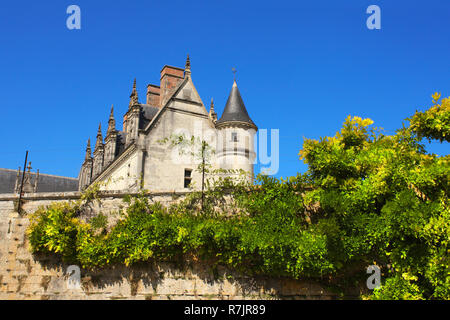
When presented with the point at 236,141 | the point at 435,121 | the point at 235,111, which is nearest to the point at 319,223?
the point at 435,121

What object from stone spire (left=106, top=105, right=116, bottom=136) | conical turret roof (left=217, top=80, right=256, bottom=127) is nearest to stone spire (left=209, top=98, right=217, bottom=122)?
conical turret roof (left=217, top=80, right=256, bottom=127)

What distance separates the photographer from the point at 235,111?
23.5 meters

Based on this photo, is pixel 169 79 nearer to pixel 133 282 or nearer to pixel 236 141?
pixel 236 141

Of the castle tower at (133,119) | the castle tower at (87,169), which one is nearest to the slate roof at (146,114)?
the castle tower at (133,119)

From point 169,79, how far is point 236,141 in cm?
759

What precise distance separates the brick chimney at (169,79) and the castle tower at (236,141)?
18.4 ft

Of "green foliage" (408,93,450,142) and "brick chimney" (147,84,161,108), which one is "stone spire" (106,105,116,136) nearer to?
"brick chimney" (147,84,161,108)

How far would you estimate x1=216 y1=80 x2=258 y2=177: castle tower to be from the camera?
22.6 meters

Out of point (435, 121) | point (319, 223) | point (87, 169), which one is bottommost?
point (319, 223)

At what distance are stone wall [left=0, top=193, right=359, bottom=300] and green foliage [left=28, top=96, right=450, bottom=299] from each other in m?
0.31

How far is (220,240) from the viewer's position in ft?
37.0
